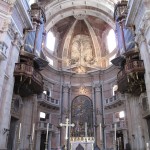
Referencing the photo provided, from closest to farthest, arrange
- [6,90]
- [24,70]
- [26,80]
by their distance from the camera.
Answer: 1. [6,90]
2. [24,70]
3. [26,80]

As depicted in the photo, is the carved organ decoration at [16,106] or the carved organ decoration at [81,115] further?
the carved organ decoration at [81,115]

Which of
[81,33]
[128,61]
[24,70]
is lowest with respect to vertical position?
[24,70]

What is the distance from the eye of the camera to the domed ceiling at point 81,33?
77.8ft

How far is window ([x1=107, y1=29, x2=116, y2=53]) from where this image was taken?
24511 millimetres

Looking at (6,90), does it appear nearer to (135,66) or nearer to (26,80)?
(26,80)

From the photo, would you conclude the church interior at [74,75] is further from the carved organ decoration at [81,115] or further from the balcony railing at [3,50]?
the carved organ decoration at [81,115]

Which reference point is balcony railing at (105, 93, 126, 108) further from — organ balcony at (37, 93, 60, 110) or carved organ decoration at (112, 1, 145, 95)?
organ balcony at (37, 93, 60, 110)

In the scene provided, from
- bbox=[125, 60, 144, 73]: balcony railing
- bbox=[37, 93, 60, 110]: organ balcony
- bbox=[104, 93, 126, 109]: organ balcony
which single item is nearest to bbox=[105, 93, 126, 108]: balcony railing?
bbox=[104, 93, 126, 109]: organ balcony

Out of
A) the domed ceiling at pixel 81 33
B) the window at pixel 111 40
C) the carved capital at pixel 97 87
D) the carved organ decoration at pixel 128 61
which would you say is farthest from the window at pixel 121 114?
the window at pixel 111 40

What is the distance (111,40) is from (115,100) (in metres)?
8.60

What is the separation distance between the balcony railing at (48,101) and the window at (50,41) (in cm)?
702

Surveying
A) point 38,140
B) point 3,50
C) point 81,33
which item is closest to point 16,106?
Result: point 38,140

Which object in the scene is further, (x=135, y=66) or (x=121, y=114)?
(x=121, y=114)

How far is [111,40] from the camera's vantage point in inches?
988
